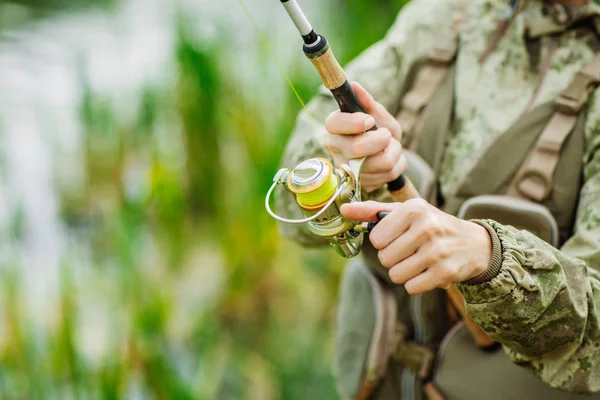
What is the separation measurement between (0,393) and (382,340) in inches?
51.4

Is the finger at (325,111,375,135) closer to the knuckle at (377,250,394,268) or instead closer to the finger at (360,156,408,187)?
the finger at (360,156,408,187)

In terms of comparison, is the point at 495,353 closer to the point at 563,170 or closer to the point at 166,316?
the point at 563,170

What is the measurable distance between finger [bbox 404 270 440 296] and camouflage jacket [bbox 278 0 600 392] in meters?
0.09

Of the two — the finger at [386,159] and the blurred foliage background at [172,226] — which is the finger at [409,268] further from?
the blurred foliage background at [172,226]

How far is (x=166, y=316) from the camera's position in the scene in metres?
2.43

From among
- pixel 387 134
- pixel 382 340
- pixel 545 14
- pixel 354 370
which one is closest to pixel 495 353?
pixel 382 340

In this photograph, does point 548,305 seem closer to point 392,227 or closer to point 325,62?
point 392,227

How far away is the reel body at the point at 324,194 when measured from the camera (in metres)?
0.98

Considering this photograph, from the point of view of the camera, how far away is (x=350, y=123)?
3.56 ft

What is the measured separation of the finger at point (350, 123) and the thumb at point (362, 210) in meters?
0.17

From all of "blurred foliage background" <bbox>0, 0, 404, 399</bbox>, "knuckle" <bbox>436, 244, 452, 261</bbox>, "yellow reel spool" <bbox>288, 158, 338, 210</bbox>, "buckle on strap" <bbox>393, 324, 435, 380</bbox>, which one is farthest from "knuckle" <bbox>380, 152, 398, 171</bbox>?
"blurred foliage background" <bbox>0, 0, 404, 399</bbox>

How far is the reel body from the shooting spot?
0.98 metres

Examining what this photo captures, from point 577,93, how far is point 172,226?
1.74 metres

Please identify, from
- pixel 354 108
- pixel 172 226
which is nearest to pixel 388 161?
pixel 354 108
